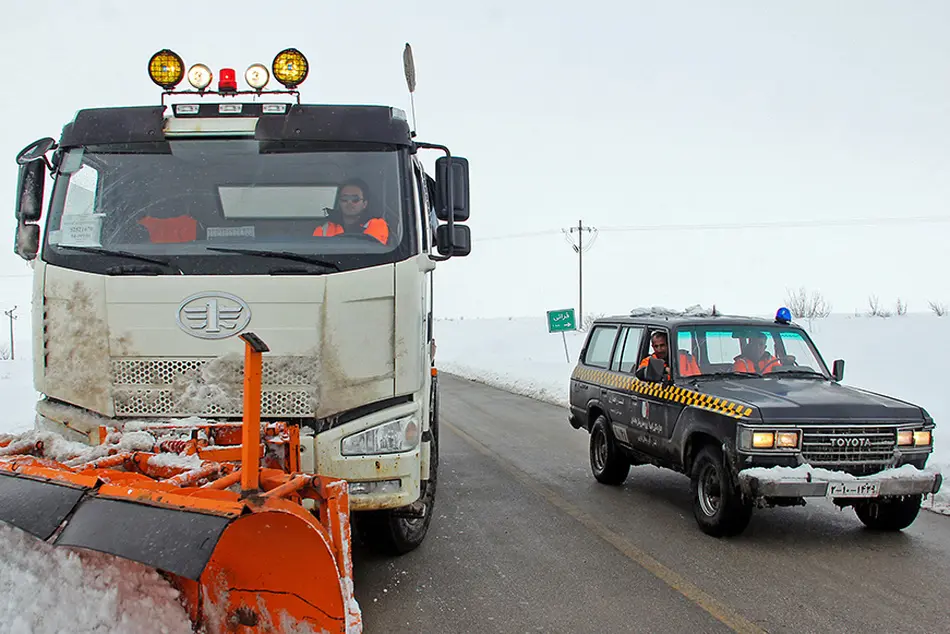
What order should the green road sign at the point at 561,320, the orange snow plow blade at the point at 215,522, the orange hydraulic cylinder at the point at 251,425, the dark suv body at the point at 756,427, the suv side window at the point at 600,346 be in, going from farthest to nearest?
the green road sign at the point at 561,320
the suv side window at the point at 600,346
the dark suv body at the point at 756,427
the orange hydraulic cylinder at the point at 251,425
the orange snow plow blade at the point at 215,522

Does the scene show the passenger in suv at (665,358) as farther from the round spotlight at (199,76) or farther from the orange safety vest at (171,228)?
the round spotlight at (199,76)

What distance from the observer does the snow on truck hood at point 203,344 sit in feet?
13.7

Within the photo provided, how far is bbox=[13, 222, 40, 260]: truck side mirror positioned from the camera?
4.72m

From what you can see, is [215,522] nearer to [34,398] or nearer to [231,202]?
[231,202]

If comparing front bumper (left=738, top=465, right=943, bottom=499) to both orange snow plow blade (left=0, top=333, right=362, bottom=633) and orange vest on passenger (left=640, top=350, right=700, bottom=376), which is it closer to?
orange vest on passenger (left=640, top=350, right=700, bottom=376)

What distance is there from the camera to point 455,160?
16.7ft

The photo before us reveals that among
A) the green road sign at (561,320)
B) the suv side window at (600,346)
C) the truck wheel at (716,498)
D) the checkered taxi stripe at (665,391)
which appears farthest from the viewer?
the green road sign at (561,320)

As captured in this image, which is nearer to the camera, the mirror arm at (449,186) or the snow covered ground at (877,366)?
the mirror arm at (449,186)

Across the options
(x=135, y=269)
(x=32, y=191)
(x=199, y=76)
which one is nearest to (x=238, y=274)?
(x=135, y=269)

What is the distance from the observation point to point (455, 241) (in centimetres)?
513

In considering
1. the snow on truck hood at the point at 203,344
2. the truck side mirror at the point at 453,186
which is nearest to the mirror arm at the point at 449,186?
the truck side mirror at the point at 453,186

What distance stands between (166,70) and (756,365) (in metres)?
5.48

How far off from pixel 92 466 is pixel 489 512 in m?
3.99

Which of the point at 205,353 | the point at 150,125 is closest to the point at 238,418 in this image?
the point at 205,353
